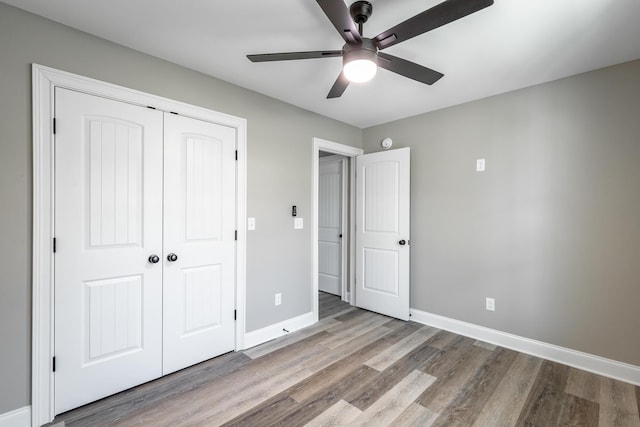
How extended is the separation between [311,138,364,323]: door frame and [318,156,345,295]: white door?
28 cm

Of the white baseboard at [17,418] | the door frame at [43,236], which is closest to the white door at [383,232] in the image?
the door frame at [43,236]

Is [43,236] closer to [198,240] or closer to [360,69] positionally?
[198,240]

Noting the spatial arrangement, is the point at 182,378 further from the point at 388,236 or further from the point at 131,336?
the point at 388,236

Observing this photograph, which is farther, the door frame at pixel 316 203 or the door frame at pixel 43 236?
the door frame at pixel 316 203

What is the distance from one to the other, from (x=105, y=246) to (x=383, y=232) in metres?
2.76

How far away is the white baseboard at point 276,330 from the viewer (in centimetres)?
272

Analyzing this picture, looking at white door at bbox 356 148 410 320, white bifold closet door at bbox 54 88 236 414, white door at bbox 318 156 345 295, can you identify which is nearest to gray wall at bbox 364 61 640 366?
white door at bbox 356 148 410 320

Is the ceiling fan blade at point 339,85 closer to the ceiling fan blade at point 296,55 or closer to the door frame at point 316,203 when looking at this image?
the ceiling fan blade at point 296,55

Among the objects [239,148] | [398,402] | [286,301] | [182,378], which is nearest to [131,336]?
[182,378]

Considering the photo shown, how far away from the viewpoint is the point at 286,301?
3.04m

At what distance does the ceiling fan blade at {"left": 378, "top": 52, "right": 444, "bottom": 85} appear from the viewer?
165cm

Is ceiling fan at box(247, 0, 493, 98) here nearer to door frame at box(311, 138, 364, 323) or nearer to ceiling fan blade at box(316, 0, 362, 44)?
ceiling fan blade at box(316, 0, 362, 44)

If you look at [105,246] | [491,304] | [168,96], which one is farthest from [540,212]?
[105,246]

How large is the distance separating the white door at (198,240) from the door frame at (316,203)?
0.99 meters
